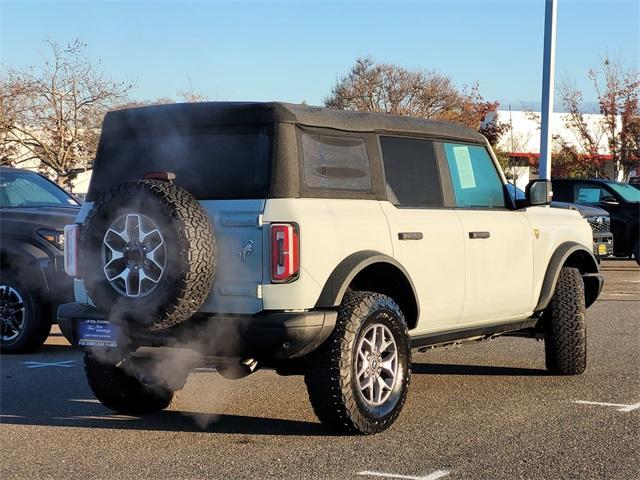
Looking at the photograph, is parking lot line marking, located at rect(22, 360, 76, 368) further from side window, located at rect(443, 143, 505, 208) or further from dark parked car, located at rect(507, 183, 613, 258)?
dark parked car, located at rect(507, 183, 613, 258)

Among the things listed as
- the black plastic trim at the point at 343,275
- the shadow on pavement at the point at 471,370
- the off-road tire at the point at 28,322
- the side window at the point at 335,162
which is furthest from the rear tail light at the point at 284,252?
the off-road tire at the point at 28,322

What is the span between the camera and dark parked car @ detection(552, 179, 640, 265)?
21406 millimetres

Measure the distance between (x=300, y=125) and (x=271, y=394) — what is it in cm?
228

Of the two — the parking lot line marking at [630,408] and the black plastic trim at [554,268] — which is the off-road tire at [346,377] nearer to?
the parking lot line marking at [630,408]

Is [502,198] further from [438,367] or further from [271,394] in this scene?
[271,394]

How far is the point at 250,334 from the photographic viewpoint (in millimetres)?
6098

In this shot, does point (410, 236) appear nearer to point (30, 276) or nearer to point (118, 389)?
point (118, 389)

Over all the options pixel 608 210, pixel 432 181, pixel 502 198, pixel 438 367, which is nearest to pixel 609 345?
pixel 438 367

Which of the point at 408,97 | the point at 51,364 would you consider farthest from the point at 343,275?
the point at 408,97

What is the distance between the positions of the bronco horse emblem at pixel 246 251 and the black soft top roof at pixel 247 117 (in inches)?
29.9

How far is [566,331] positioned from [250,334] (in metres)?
3.34

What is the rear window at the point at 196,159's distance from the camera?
639 centimetres

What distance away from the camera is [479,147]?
27.3 feet

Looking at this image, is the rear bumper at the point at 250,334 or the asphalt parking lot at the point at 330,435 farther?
the rear bumper at the point at 250,334
